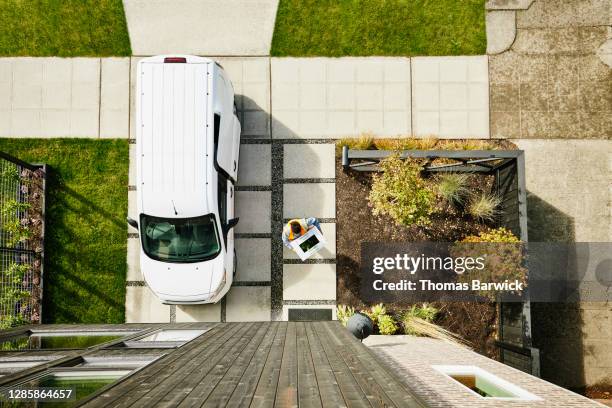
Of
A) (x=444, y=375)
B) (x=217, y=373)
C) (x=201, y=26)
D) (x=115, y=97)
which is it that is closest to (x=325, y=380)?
(x=217, y=373)

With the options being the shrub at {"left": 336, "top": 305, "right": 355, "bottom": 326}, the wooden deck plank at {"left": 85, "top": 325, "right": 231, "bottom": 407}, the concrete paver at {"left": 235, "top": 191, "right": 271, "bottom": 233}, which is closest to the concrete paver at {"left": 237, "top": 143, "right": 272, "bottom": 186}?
the concrete paver at {"left": 235, "top": 191, "right": 271, "bottom": 233}

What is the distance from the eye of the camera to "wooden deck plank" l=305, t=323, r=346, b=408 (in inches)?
156

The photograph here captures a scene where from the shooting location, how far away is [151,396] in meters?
4.02

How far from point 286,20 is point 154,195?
4536 mm

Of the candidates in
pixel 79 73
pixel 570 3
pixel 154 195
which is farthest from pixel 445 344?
pixel 79 73

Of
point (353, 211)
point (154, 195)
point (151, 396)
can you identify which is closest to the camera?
point (151, 396)

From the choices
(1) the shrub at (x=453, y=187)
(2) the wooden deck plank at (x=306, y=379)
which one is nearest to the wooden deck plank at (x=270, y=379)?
(2) the wooden deck plank at (x=306, y=379)

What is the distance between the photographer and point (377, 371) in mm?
4781

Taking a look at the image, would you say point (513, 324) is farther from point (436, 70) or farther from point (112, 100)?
point (112, 100)

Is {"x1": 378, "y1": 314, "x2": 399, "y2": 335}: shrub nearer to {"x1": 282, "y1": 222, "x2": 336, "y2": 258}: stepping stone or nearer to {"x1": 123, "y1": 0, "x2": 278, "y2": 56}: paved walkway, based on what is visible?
{"x1": 282, "y1": 222, "x2": 336, "y2": 258}: stepping stone

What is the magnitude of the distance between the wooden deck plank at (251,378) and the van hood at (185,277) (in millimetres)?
2029

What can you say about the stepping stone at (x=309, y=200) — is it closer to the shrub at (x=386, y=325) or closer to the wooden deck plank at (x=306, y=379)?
the shrub at (x=386, y=325)

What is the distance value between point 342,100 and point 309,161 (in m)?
1.41

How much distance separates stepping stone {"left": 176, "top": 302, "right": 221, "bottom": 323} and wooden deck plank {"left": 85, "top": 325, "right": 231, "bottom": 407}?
273 centimetres
